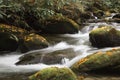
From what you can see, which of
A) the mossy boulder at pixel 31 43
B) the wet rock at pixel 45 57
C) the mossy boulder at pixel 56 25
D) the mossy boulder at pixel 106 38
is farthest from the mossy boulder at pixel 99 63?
the mossy boulder at pixel 56 25

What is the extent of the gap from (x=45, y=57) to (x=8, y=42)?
6.34 ft

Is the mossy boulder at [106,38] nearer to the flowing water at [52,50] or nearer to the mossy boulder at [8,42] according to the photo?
the flowing water at [52,50]

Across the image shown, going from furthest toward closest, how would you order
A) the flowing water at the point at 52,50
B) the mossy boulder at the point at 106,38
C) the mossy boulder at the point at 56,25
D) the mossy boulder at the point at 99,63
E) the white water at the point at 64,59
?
1. the mossy boulder at the point at 56,25
2. the mossy boulder at the point at 106,38
3. the white water at the point at 64,59
4. the flowing water at the point at 52,50
5. the mossy boulder at the point at 99,63

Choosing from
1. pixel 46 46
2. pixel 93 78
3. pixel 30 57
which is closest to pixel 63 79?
pixel 93 78

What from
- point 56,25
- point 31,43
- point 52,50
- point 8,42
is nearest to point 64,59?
point 52,50

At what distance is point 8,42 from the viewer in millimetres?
10203

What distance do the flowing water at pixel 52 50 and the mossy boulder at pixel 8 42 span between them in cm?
32

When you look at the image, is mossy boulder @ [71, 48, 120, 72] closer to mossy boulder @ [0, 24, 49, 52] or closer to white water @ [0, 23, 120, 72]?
white water @ [0, 23, 120, 72]

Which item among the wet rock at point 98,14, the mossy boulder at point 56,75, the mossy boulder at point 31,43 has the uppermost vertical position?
the mossy boulder at point 56,75

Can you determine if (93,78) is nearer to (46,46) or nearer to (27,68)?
(27,68)

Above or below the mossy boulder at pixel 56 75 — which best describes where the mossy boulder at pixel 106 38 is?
below

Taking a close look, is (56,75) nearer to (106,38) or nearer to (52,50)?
(52,50)

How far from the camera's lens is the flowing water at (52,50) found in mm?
7902

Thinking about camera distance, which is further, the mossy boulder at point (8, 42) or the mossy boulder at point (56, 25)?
the mossy boulder at point (56, 25)
